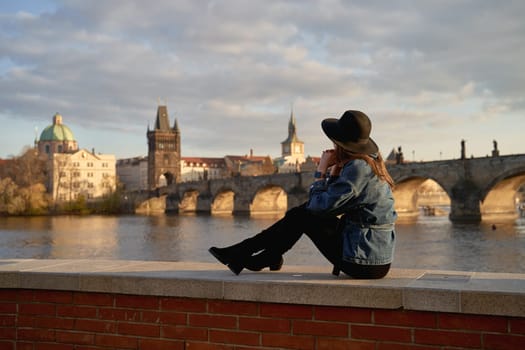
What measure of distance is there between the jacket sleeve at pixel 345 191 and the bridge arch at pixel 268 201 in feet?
214

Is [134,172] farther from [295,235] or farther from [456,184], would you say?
[295,235]

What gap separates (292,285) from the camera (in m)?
3.55

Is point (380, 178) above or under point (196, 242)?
above

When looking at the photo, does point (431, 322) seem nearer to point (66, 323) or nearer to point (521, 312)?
point (521, 312)

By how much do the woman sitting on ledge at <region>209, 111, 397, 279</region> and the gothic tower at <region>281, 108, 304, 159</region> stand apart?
16180 centimetres

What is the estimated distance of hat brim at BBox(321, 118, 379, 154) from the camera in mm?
4062

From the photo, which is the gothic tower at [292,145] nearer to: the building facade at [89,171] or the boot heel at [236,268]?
the building facade at [89,171]

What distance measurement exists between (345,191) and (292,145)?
16360cm

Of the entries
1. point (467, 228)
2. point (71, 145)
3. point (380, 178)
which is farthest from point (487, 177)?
point (71, 145)

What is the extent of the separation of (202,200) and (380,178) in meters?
77.8

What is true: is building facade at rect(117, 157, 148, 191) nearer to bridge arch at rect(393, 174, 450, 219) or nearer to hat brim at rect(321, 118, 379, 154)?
bridge arch at rect(393, 174, 450, 219)

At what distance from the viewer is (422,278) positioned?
365cm

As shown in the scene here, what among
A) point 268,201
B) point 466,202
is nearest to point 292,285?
point 466,202

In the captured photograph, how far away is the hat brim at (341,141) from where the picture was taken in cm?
406
